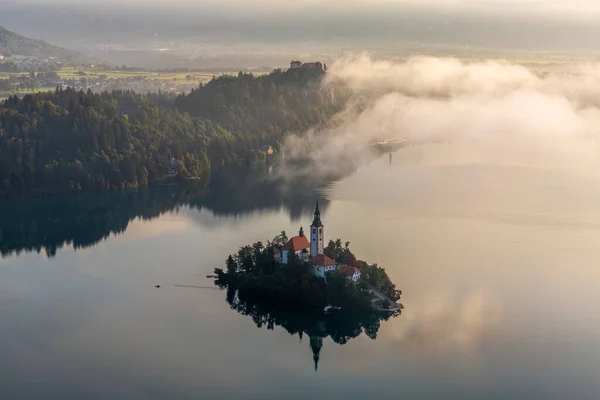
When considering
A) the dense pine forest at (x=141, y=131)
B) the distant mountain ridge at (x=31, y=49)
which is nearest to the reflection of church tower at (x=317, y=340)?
the dense pine forest at (x=141, y=131)

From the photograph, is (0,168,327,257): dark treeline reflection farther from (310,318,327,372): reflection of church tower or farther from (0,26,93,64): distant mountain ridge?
(0,26,93,64): distant mountain ridge

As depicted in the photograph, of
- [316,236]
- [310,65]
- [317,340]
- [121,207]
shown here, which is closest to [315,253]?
[316,236]

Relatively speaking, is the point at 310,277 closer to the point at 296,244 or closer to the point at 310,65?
the point at 296,244

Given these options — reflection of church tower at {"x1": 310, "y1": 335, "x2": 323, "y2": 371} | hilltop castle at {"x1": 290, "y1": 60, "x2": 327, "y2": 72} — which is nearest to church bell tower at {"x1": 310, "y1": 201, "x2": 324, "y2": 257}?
reflection of church tower at {"x1": 310, "y1": 335, "x2": 323, "y2": 371}

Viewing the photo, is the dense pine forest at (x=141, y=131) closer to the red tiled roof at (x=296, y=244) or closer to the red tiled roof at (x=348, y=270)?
the red tiled roof at (x=296, y=244)

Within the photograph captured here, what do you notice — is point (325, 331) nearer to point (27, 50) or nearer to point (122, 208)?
point (122, 208)

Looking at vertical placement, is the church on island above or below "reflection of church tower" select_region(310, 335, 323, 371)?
above
